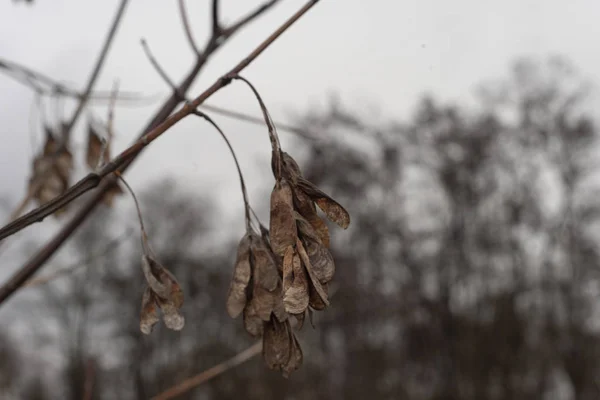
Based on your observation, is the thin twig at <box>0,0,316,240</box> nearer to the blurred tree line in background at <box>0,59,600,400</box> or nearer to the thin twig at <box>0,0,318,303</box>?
the thin twig at <box>0,0,318,303</box>

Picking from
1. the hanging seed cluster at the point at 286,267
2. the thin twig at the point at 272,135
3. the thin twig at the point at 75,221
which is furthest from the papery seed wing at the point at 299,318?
the thin twig at the point at 75,221

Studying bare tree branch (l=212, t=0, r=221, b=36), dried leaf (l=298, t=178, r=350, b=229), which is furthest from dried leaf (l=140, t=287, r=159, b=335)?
bare tree branch (l=212, t=0, r=221, b=36)

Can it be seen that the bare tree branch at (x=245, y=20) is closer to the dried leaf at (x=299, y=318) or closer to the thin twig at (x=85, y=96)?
the thin twig at (x=85, y=96)

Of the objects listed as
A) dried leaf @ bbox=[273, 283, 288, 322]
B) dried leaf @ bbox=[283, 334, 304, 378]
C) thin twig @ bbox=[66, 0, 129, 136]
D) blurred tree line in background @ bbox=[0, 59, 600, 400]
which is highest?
thin twig @ bbox=[66, 0, 129, 136]

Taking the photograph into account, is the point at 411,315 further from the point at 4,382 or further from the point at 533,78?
the point at 4,382

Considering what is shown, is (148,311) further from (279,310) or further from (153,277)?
(279,310)

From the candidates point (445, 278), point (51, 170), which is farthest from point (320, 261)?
point (445, 278)
